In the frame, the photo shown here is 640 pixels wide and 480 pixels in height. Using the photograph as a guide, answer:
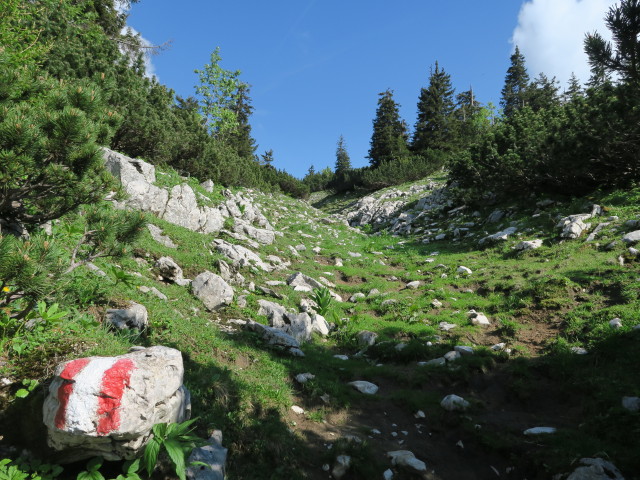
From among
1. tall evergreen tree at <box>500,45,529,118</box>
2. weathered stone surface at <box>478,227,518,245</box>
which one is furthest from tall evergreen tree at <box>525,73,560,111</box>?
weathered stone surface at <box>478,227,518,245</box>

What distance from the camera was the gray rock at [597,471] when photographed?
3.98 meters

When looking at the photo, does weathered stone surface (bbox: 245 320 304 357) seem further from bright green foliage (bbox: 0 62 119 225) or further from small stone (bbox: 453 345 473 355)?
bright green foliage (bbox: 0 62 119 225)

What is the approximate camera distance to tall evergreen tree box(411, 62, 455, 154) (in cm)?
4716

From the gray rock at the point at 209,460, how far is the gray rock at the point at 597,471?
4212 millimetres

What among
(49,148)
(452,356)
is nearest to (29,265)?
(49,148)

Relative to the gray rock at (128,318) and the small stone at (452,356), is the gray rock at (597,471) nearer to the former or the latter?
the small stone at (452,356)

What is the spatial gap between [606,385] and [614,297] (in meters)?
3.75

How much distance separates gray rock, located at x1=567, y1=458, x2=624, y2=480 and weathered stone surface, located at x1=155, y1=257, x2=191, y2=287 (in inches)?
321

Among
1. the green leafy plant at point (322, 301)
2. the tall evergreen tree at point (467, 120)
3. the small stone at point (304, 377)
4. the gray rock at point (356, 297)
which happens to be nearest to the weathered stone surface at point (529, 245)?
the gray rock at point (356, 297)

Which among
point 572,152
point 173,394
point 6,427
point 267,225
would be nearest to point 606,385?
point 173,394

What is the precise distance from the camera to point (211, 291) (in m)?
8.55

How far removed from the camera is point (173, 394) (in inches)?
151

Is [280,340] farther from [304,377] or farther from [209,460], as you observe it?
[209,460]

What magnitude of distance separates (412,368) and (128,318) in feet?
19.3
